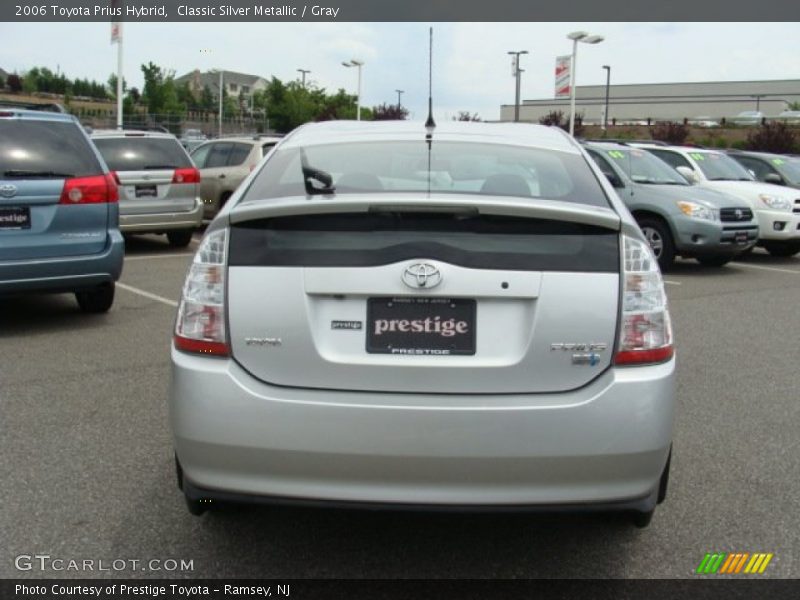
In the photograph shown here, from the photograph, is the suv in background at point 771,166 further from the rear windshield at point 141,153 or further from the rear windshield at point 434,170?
the rear windshield at point 434,170

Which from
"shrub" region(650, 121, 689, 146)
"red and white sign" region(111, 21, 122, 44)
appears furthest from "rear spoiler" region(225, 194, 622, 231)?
"shrub" region(650, 121, 689, 146)

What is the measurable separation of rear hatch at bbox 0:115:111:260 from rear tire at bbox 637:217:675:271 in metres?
7.53

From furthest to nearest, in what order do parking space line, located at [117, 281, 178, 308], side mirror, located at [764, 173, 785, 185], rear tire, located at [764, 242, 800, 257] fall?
1. side mirror, located at [764, 173, 785, 185]
2. rear tire, located at [764, 242, 800, 257]
3. parking space line, located at [117, 281, 178, 308]

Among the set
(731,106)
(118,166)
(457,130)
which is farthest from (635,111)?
(457,130)

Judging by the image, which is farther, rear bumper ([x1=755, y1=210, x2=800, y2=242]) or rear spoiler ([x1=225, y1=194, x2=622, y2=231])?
rear bumper ([x1=755, y1=210, x2=800, y2=242])

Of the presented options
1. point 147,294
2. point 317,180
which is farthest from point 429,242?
point 147,294

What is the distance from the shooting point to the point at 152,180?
494 inches

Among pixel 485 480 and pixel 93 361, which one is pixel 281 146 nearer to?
pixel 485 480

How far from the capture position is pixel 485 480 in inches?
112

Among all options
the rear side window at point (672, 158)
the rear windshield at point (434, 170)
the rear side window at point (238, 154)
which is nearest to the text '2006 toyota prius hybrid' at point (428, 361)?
the rear windshield at point (434, 170)

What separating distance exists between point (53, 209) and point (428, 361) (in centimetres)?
520

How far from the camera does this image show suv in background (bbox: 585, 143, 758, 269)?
12.1m

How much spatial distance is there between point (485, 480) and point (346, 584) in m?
0.70

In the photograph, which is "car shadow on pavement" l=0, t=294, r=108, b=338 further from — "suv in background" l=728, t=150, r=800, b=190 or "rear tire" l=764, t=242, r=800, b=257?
"suv in background" l=728, t=150, r=800, b=190
